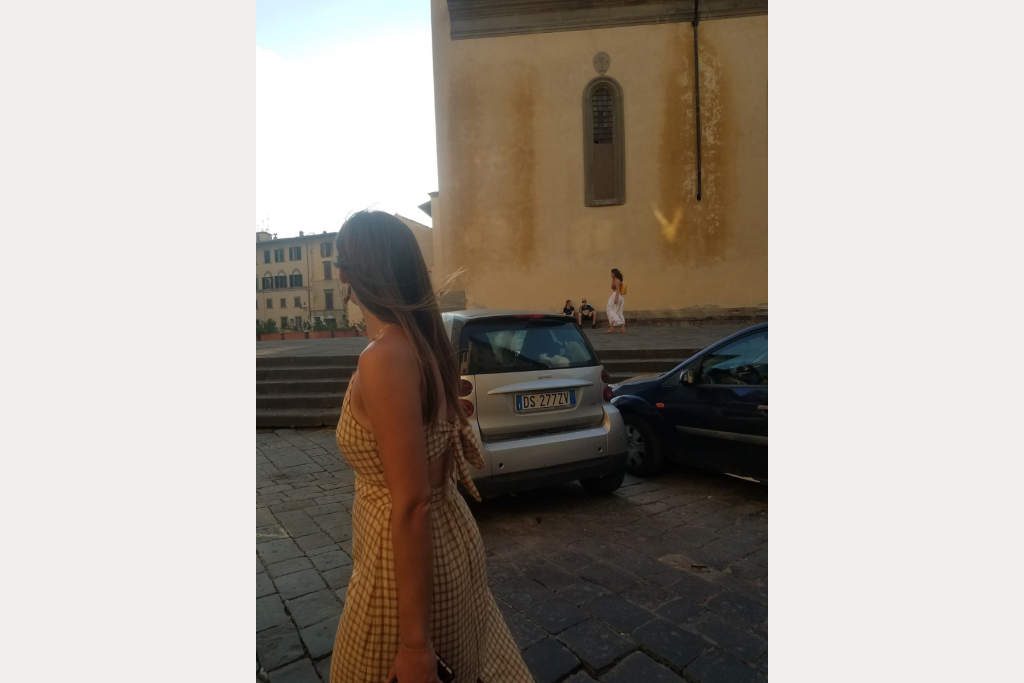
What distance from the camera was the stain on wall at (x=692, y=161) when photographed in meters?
17.4

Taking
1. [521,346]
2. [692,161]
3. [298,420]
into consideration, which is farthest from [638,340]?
[521,346]

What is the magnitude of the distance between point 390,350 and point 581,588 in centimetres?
273

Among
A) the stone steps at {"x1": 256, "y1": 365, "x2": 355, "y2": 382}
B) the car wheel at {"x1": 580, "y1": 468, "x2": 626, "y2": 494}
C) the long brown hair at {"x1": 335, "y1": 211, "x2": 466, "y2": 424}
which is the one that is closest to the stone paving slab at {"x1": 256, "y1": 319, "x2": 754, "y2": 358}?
the stone steps at {"x1": 256, "y1": 365, "x2": 355, "y2": 382}

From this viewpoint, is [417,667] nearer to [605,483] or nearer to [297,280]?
[605,483]

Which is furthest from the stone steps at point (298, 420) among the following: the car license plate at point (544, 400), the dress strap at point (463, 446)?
the dress strap at point (463, 446)

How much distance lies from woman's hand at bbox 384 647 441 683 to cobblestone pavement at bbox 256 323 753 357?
35.3ft

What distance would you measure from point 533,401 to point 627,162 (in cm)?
1433

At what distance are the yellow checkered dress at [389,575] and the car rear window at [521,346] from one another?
3.02m

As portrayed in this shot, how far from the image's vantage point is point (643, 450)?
6094 mm

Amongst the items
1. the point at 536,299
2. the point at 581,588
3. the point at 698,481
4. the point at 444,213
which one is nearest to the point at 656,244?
the point at 536,299

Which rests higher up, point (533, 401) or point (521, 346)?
point (521, 346)

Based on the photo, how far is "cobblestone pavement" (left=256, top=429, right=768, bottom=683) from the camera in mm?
2900

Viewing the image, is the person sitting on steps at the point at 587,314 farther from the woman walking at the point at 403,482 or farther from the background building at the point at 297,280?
the background building at the point at 297,280

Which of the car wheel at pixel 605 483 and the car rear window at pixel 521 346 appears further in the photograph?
the car wheel at pixel 605 483
